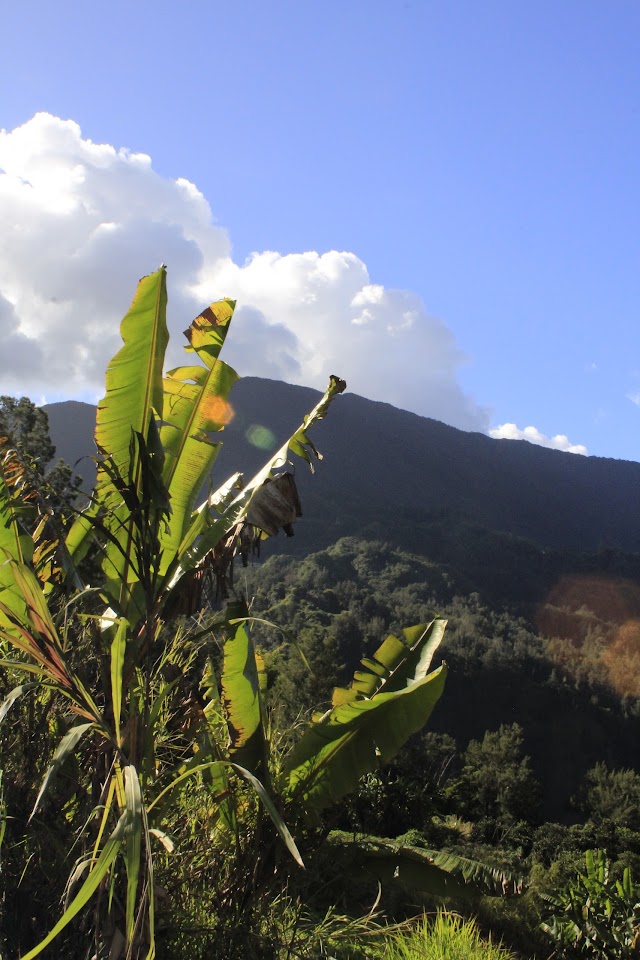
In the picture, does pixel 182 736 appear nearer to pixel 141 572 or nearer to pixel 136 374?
pixel 141 572

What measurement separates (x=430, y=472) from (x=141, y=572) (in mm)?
116836

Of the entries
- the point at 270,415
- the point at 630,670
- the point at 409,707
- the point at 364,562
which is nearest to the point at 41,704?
the point at 409,707

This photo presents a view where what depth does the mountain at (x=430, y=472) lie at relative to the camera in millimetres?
98000

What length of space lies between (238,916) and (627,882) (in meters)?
4.84

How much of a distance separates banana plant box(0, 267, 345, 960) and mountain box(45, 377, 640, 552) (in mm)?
86033

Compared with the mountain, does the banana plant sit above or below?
below

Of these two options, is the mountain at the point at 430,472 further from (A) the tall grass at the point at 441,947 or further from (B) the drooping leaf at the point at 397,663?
(B) the drooping leaf at the point at 397,663

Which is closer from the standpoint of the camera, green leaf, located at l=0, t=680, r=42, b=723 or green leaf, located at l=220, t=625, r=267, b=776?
green leaf, located at l=0, t=680, r=42, b=723

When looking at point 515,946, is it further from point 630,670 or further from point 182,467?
point 630,670

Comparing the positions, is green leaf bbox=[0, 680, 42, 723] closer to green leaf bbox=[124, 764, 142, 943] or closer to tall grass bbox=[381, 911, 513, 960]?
green leaf bbox=[124, 764, 142, 943]

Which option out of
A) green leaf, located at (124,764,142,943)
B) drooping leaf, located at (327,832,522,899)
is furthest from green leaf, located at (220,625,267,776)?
green leaf, located at (124,764,142,943)

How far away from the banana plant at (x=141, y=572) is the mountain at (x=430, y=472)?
8603cm

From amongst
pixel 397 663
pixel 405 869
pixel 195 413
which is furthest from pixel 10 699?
pixel 405 869

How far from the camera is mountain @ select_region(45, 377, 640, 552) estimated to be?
98.0 meters
